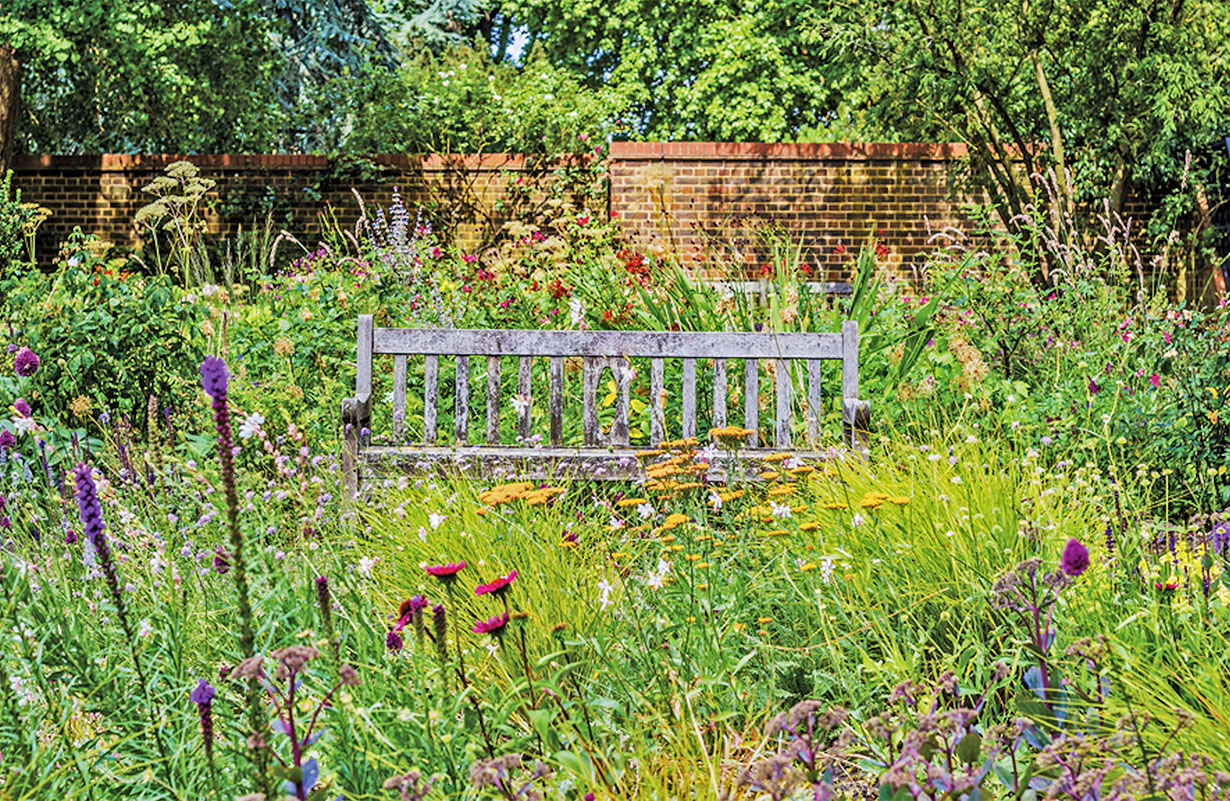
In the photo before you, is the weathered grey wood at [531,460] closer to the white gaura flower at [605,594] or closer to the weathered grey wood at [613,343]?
the weathered grey wood at [613,343]

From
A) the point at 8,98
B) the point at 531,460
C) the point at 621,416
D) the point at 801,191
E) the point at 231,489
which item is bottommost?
the point at 531,460

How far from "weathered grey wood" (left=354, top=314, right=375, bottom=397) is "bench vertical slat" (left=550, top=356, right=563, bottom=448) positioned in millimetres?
673

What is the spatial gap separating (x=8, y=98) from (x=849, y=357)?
927 centimetres

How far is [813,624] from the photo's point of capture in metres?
2.65

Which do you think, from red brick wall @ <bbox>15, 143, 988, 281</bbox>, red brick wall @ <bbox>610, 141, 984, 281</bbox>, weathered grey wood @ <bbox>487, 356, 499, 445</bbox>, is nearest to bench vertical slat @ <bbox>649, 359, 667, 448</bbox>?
weathered grey wood @ <bbox>487, 356, 499, 445</bbox>

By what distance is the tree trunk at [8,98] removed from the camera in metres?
10.5

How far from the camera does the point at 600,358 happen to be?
438 centimetres

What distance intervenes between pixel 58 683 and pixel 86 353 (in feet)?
8.33

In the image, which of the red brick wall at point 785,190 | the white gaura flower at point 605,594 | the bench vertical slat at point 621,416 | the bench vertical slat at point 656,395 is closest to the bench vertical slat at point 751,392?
the bench vertical slat at point 656,395

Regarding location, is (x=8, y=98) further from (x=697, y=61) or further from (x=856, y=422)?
(x=697, y=61)

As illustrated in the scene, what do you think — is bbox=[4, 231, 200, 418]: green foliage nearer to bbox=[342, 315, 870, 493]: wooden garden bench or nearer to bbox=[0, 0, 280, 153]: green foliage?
bbox=[342, 315, 870, 493]: wooden garden bench

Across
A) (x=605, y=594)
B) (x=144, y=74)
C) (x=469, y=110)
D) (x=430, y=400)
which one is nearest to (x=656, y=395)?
(x=430, y=400)

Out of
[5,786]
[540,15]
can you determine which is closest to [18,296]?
[5,786]

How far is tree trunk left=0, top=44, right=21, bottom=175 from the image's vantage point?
1048 cm
